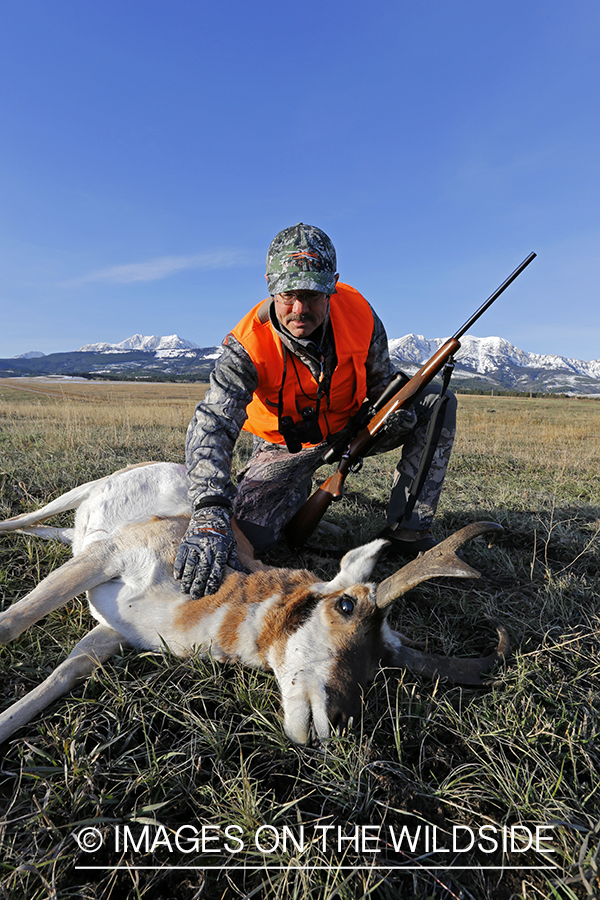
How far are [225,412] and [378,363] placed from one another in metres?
1.84

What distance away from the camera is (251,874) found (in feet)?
5.00

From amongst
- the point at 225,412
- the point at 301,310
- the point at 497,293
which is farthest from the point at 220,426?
the point at 497,293

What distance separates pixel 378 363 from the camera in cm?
452

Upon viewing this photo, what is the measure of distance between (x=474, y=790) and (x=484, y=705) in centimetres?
45

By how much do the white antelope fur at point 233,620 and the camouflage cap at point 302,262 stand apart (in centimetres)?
205

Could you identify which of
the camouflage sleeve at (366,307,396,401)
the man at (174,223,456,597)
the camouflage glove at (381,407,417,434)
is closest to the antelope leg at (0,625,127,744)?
the man at (174,223,456,597)

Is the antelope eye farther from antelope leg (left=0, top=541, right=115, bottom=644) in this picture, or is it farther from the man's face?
the man's face

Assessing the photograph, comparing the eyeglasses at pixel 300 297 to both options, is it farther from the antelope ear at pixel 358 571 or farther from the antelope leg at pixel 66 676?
the antelope leg at pixel 66 676

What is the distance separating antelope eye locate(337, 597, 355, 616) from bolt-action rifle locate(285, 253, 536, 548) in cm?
174

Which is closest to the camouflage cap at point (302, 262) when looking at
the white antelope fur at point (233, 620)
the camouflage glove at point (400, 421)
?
the camouflage glove at point (400, 421)

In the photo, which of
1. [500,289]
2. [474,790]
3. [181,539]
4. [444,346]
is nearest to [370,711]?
[474,790]

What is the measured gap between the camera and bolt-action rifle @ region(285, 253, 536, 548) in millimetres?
3971

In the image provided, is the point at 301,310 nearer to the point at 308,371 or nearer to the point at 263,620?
the point at 308,371

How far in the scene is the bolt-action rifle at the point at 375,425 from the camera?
13.0 ft
